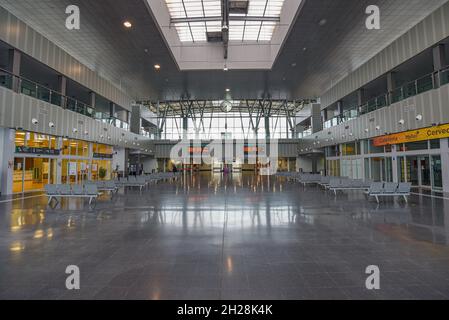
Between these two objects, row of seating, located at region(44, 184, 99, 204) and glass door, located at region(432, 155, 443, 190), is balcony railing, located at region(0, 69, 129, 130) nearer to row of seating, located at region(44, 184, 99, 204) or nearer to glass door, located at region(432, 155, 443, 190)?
row of seating, located at region(44, 184, 99, 204)

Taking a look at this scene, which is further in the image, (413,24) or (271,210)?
(413,24)

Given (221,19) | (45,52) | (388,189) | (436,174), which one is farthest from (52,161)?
(436,174)

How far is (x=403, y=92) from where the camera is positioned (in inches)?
585

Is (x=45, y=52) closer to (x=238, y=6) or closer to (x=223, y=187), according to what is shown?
(x=238, y=6)

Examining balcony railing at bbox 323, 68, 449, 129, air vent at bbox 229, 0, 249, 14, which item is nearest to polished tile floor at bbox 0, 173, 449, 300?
balcony railing at bbox 323, 68, 449, 129

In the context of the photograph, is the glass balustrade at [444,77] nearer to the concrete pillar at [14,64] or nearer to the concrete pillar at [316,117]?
the concrete pillar at [316,117]

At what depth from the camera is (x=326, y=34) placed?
14.8m

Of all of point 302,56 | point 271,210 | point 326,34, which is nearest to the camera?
point 271,210

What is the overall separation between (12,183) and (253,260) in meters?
15.1

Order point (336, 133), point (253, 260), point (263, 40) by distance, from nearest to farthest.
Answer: point (253, 260), point (263, 40), point (336, 133)

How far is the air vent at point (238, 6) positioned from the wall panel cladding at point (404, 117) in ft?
36.5
